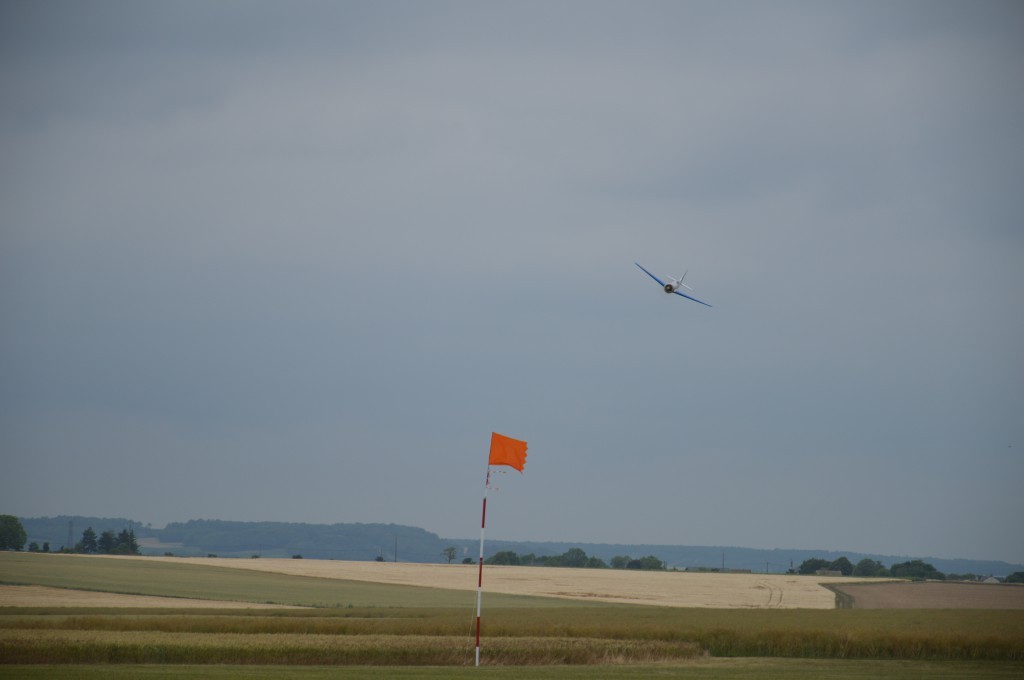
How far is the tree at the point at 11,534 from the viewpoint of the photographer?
14062cm

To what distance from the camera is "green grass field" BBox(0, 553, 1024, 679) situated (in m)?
31.3

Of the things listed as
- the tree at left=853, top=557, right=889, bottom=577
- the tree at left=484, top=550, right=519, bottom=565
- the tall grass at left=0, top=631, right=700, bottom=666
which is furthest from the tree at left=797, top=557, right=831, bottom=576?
the tall grass at left=0, top=631, right=700, bottom=666

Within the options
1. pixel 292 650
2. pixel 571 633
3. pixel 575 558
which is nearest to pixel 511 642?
pixel 571 633

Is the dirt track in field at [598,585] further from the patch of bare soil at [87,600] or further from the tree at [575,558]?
the tree at [575,558]

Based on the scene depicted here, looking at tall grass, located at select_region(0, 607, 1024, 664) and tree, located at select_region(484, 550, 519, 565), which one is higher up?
tall grass, located at select_region(0, 607, 1024, 664)

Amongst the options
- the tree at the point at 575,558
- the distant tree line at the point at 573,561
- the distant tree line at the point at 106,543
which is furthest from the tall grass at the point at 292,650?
the tree at the point at 575,558

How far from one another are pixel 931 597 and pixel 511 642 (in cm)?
4972

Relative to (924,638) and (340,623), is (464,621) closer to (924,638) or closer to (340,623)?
(340,623)

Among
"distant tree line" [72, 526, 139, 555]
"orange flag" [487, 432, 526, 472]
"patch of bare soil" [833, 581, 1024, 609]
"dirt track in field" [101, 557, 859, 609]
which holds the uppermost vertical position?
"orange flag" [487, 432, 526, 472]

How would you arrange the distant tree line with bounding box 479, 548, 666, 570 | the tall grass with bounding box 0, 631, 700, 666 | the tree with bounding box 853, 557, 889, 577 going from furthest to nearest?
the distant tree line with bounding box 479, 548, 666, 570
the tree with bounding box 853, 557, 889, 577
the tall grass with bounding box 0, 631, 700, 666

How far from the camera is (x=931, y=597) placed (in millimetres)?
75875

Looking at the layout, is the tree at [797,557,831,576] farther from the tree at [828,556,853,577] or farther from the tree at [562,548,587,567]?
the tree at [562,548,587,567]

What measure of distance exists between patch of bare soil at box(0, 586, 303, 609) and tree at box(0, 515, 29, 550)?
8635 centimetres

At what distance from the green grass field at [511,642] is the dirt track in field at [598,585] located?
37.7ft
